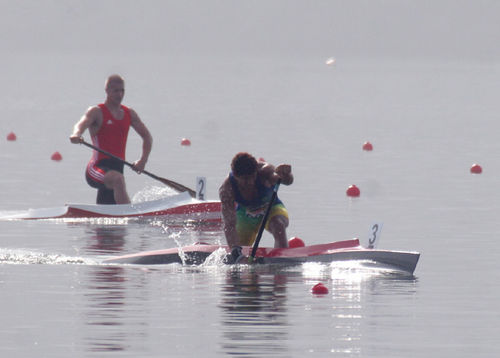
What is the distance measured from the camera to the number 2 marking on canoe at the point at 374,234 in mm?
16656

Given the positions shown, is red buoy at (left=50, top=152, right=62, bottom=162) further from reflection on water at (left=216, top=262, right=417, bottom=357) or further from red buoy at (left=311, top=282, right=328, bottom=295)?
red buoy at (left=311, top=282, right=328, bottom=295)

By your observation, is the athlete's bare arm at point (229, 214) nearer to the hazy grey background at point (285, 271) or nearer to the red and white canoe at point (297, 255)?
the red and white canoe at point (297, 255)

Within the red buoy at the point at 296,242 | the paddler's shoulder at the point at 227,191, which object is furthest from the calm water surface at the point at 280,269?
the red buoy at the point at 296,242

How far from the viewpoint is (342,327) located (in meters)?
13.5

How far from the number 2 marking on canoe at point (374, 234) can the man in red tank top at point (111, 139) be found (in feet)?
19.8

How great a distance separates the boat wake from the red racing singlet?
4362 millimetres

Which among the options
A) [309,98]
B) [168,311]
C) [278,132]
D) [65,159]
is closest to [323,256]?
[168,311]

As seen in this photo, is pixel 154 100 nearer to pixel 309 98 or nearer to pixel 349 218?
pixel 309 98

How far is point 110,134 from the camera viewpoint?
22.3 meters

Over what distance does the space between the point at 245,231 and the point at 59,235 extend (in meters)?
3.86

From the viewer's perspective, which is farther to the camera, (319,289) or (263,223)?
(263,223)

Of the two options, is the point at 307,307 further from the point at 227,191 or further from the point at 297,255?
the point at 227,191

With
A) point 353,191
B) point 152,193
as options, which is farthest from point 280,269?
point 152,193

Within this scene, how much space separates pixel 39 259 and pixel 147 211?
15.8 ft
